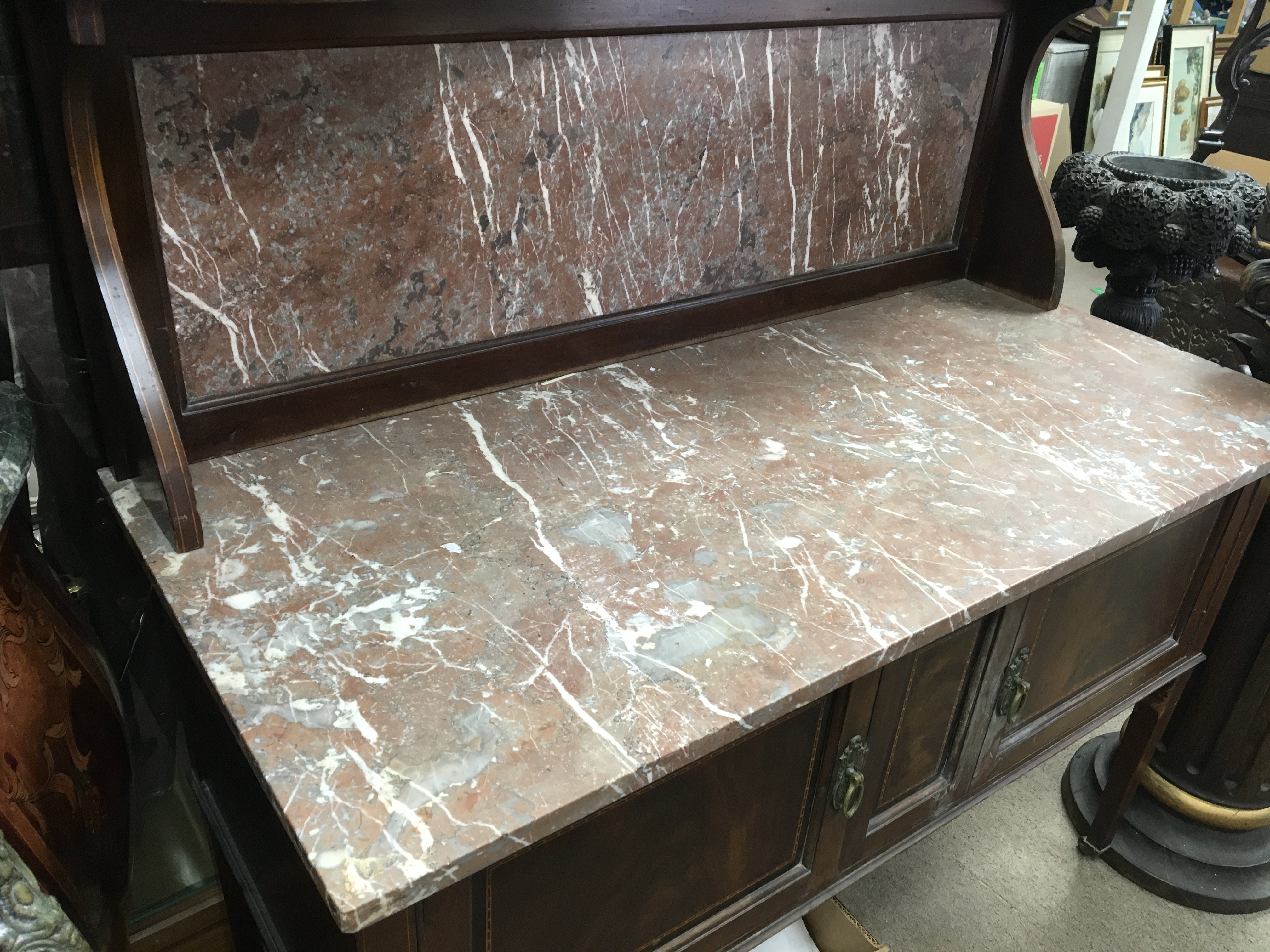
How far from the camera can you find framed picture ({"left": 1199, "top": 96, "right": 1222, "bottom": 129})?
2674 millimetres

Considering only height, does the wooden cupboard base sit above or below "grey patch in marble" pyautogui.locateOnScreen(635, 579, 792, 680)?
below

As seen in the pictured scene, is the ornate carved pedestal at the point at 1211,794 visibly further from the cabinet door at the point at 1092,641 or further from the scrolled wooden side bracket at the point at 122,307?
the scrolled wooden side bracket at the point at 122,307

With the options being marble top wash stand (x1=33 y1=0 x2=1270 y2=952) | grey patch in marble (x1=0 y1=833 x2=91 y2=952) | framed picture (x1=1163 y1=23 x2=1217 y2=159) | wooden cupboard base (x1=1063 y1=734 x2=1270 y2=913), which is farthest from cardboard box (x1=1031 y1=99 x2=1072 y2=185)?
grey patch in marble (x1=0 y1=833 x2=91 y2=952)

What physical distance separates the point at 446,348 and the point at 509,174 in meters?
0.21

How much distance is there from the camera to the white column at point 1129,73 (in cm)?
225

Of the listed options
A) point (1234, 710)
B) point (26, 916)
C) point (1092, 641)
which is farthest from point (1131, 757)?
point (26, 916)

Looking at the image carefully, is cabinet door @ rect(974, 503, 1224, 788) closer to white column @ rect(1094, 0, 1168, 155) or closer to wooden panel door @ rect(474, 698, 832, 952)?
wooden panel door @ rect(474, 698, 832, 952)

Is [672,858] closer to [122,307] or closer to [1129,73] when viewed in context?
[122,307]

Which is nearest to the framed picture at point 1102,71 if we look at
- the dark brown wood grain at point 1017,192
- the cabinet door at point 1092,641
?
the dark brown wood grain at point 1017,192

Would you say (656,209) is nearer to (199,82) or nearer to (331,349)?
(331,349)

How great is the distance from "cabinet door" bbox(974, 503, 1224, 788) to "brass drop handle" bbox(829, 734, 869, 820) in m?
0.21

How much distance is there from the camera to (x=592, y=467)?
1157 millimetres

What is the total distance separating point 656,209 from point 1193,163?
3.23 ft

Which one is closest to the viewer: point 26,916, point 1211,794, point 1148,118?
point 26,916
